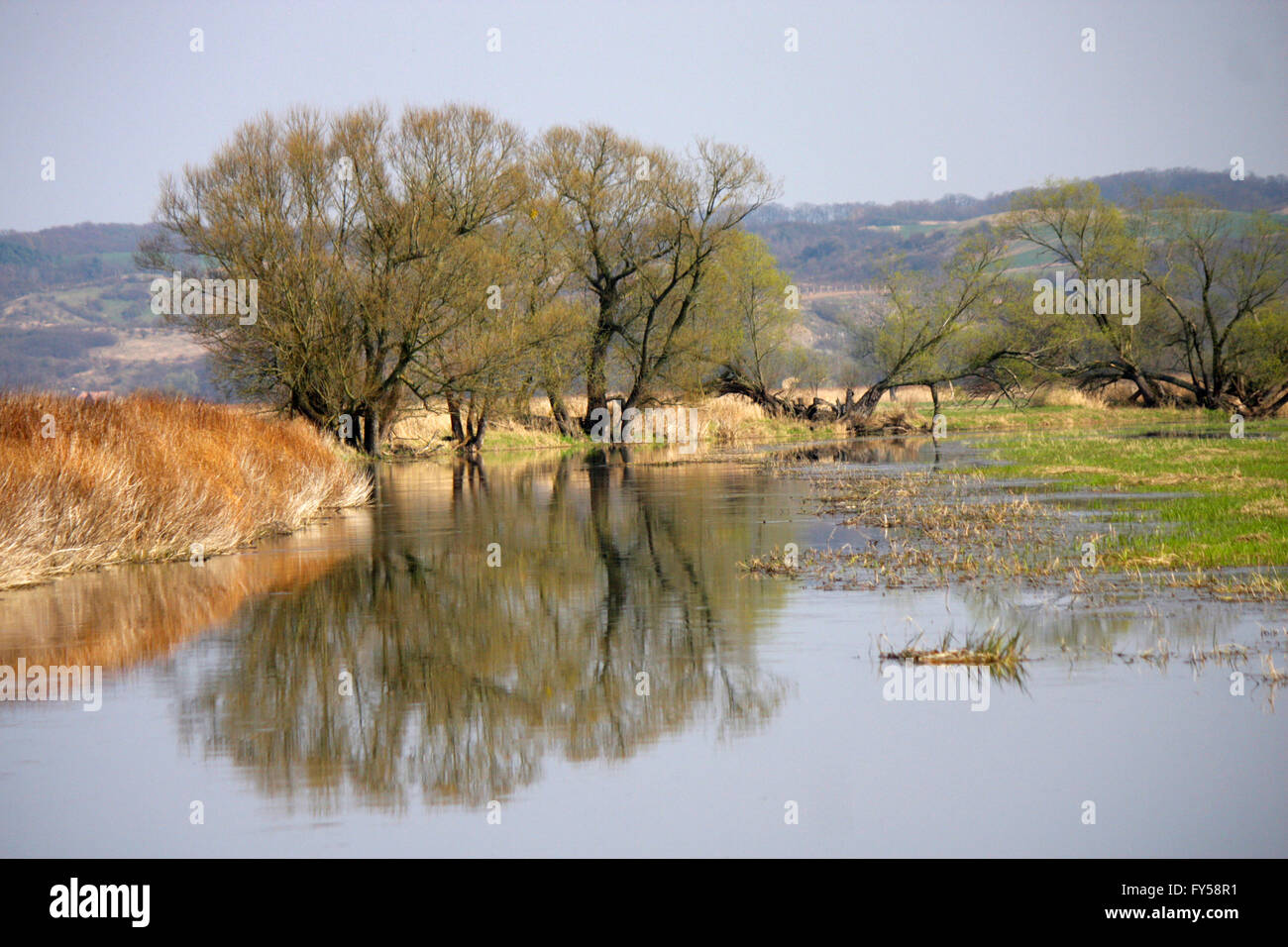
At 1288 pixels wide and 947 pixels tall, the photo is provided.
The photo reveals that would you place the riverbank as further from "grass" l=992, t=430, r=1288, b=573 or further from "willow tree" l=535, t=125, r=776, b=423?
"willow tree" l=535, t=125, r=776, b=423

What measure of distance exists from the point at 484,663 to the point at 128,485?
8.23m

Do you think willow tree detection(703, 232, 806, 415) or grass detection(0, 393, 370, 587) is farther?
willow tree detection(703, 232, 806, 415)

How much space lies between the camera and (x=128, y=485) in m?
16.5

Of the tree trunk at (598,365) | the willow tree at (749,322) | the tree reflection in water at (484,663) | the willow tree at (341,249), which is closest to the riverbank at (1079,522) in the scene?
the tree reflection in water at (484,663)

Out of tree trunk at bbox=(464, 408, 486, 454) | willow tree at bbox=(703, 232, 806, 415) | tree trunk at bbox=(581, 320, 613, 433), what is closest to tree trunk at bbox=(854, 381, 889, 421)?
willow tree at bbox=(703, 232, 806, 415)

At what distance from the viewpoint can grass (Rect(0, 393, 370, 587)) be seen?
1486 cm

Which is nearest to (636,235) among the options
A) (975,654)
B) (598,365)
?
(598,365)

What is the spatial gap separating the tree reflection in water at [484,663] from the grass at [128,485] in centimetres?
239

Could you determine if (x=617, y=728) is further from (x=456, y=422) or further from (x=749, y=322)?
(x=749, y=322)

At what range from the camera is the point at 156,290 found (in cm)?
3759

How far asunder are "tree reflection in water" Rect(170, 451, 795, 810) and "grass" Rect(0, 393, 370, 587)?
2.39 metres

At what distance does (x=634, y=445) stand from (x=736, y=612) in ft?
142
